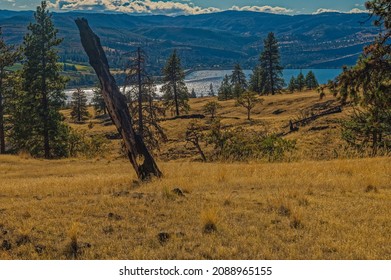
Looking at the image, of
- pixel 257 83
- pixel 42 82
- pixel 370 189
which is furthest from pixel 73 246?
pixel 257 83

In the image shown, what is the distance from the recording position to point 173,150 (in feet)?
133

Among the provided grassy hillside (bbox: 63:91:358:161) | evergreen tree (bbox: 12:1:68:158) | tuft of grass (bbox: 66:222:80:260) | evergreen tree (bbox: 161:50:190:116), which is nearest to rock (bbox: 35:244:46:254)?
tuft of grass (bbox: 66:222:80:260)

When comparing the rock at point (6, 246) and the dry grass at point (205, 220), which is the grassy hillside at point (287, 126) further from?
the rock at point (6, 246)

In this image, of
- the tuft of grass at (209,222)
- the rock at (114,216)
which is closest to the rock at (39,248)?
the rock at (114,216)

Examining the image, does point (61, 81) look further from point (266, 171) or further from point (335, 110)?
point (335, 110)

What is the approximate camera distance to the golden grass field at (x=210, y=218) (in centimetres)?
598

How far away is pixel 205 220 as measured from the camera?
279 inches

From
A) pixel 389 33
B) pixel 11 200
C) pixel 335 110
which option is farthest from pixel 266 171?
pixel 335 110

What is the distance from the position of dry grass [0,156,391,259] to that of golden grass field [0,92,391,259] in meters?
0.02

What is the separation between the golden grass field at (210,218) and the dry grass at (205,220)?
0.02 metres

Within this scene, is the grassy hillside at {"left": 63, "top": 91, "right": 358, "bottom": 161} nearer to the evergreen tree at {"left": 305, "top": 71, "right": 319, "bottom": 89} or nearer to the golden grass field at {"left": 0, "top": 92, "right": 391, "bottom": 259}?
the golden grass field at {"left": 0, "top": 92, "right": 391, "bottom": 259}

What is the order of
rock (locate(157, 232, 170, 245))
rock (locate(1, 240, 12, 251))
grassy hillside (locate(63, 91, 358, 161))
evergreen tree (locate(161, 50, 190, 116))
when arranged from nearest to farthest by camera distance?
rock (locate(1, 240, 12, 251))
rock (locate(157, 232, 170, 245))
grassy hillside (locate(63, 91, 358, 161))
evergreen tree (locate(161, 50, 190, 116))

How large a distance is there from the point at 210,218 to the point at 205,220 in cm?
11

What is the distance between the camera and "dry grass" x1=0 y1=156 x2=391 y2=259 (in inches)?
235
